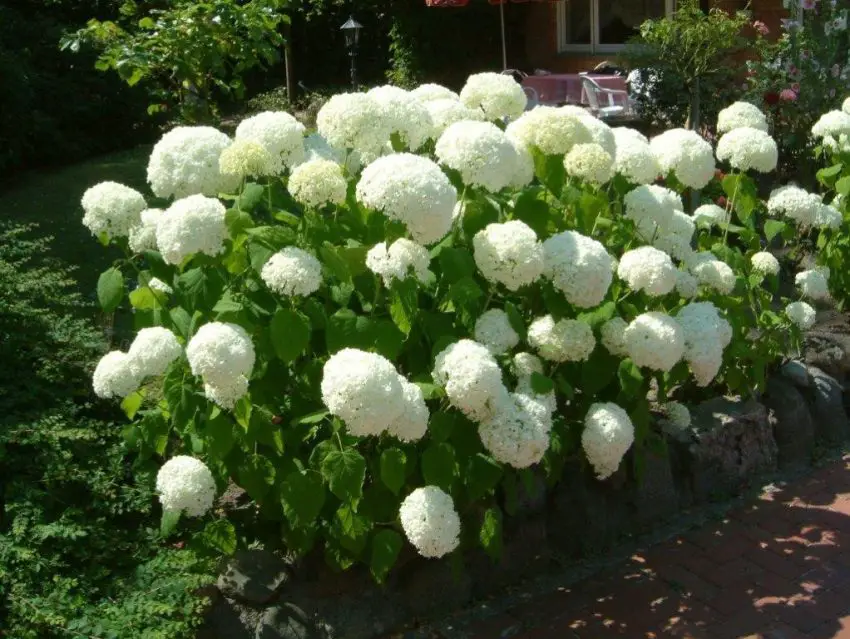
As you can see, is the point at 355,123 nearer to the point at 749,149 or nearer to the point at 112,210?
the point at 112,210

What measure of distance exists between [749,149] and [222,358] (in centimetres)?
258

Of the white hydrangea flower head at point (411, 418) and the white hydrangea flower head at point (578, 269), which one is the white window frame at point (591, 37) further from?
the white hydrangea flower head at point (411, 418)

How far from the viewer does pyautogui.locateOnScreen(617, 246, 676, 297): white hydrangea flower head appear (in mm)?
3701

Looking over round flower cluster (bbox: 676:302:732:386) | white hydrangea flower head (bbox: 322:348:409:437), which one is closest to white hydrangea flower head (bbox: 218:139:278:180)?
white hydrangea flower head (bbox: 322:348:409:437)

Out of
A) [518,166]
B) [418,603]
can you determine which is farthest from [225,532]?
[518,166]

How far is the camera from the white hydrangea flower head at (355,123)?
357 cm

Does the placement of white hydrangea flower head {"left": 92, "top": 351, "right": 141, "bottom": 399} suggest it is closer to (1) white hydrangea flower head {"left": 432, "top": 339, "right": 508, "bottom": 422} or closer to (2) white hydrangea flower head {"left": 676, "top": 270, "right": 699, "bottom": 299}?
(1) white hydrangea flower head {"left": 432, "top": 339, "right": 508, "bottom": 422}

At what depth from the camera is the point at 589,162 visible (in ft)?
12.2

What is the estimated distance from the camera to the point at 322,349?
11.5 feet

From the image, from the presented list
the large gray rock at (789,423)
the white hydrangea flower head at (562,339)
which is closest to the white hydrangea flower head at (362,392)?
the white hydrangea flower head at (562,339)

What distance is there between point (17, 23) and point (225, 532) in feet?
37.8

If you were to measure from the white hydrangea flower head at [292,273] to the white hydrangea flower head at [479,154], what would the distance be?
0.61 meters

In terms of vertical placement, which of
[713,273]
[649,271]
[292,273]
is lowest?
[713,273]

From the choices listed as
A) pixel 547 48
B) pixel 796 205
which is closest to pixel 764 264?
pixel 796 205
